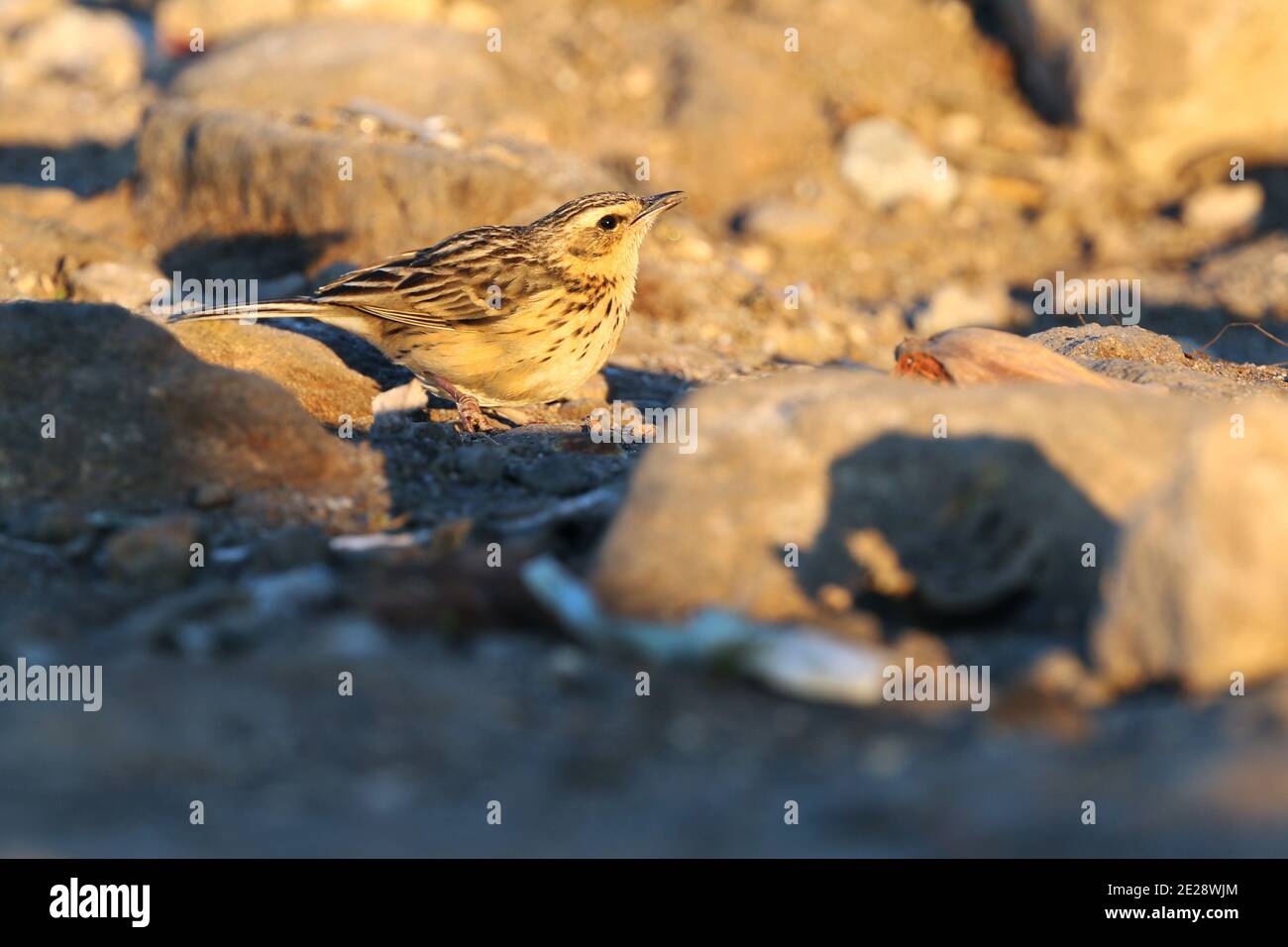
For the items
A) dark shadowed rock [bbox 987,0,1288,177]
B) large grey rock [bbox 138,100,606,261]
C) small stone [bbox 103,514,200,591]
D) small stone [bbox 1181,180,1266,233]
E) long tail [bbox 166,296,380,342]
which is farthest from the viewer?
dark shadowed rock [bbox 987,0,1288,177]

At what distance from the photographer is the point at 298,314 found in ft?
29.3

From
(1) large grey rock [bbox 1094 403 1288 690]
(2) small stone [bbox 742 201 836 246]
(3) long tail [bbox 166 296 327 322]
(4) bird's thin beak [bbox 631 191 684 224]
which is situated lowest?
(1) large grey rock [bbox 1094 403 1288 690]

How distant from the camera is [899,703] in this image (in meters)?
4.93

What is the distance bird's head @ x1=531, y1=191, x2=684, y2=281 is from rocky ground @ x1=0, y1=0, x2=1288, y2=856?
37.7 inches

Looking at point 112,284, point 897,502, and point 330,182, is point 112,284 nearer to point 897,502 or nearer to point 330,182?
point 330,182

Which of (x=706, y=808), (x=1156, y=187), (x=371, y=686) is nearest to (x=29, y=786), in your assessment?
(x=371, y=686)

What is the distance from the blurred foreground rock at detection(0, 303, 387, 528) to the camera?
691 centimetres

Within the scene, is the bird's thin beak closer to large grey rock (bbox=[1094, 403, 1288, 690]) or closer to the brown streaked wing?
the brown streaked wing

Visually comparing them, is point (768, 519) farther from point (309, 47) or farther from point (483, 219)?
point (309, 47)

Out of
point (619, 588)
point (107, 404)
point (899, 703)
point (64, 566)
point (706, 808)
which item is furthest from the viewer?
point (107, 404)

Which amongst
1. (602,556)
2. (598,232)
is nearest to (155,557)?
(602,556)

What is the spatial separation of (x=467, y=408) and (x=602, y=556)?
11.7 feet

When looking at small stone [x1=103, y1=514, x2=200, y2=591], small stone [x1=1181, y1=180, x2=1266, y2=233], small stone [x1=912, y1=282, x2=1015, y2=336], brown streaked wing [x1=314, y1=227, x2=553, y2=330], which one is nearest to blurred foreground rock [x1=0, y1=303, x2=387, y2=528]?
small stone [x1=103, y1=514, x2=200, y2=591]

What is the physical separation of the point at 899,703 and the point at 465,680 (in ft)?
4.47
